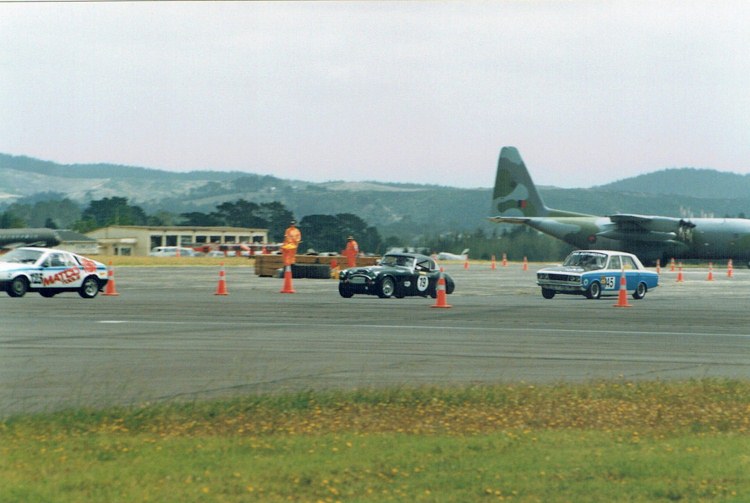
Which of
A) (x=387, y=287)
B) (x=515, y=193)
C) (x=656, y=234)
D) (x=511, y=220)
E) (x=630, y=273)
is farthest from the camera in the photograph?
(x=515, y=193)

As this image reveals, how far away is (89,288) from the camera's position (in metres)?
28.8

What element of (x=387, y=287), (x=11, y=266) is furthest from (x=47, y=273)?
(x=387, y=287)

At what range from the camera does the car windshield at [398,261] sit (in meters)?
30.5

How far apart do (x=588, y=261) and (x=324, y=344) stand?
55.6 ft

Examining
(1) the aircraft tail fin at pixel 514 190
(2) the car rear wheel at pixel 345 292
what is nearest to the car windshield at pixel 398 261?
(2) the car rear wheel at pixel 345 292

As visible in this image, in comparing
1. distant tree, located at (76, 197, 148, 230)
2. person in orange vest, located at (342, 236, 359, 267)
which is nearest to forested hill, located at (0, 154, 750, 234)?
distant tree, located at (76, 197, 148, 230)

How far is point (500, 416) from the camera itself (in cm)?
993

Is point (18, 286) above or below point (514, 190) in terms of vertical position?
below

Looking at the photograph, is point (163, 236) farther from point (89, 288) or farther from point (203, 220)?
point (89, 288)

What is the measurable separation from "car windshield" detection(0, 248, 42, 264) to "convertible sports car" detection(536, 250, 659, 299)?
1386cm

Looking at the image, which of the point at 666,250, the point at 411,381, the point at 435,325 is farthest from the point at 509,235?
the point at 411,381

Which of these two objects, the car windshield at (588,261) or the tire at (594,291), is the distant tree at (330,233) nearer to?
the car windshield at (588,261)

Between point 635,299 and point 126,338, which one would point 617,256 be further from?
point 126,338

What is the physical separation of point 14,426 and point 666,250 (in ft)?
161
